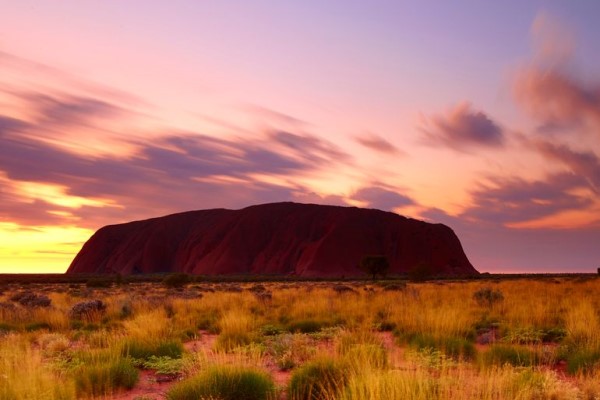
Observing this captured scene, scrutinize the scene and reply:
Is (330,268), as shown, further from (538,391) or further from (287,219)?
(538,391)

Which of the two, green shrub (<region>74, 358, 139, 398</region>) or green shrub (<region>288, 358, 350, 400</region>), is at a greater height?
green shrub (<region>288, 358, 350, 400</region>)

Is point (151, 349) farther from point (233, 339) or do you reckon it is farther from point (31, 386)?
point (31, 386)

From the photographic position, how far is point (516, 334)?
37.4ft

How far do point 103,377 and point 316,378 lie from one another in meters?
3.23

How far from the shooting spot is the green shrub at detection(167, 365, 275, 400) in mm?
6355

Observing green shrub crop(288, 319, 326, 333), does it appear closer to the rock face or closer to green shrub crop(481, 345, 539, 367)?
green shrub crop(481, 345, 539, 367)

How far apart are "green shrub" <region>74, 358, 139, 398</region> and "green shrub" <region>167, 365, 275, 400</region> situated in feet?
3.98

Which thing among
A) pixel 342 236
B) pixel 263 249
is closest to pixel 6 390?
pixel 342 236

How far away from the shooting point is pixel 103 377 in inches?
296

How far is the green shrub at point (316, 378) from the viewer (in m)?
6.53

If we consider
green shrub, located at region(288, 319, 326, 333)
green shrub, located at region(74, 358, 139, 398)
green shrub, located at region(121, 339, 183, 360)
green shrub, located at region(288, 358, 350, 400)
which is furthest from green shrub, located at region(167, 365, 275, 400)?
green shrub, located at region(288, 319, 326, 333)

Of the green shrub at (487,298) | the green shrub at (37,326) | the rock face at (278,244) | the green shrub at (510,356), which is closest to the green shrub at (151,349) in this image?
the green shrub at (510,356)

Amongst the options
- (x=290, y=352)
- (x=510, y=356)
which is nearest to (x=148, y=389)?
(x=290, y=352)

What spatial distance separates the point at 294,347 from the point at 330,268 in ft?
294
